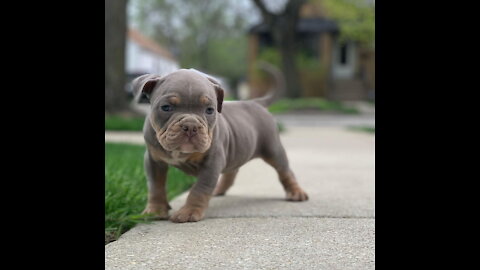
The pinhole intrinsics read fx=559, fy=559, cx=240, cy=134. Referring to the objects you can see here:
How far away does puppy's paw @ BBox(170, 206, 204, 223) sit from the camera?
344cm

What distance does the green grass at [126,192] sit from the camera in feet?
11.2

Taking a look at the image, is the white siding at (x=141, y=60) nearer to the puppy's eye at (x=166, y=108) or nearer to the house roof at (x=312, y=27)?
the house roof at (x=312, y=27)

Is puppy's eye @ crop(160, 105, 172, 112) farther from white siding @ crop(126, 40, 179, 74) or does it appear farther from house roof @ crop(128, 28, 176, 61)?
house roof @ crop(128, 28, 176, 61)

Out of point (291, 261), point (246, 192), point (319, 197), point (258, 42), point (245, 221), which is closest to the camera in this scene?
point (291, 261)

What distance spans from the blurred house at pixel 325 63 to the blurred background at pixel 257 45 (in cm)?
6

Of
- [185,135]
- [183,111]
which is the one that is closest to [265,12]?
[183,111]

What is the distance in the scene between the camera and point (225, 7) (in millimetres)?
49250

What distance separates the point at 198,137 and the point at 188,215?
594 mm

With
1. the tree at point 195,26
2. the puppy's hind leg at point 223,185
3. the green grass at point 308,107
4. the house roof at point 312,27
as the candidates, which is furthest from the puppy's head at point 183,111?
the tree at point 195,26

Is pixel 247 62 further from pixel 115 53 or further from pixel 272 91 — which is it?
Result: pixel 272 91
